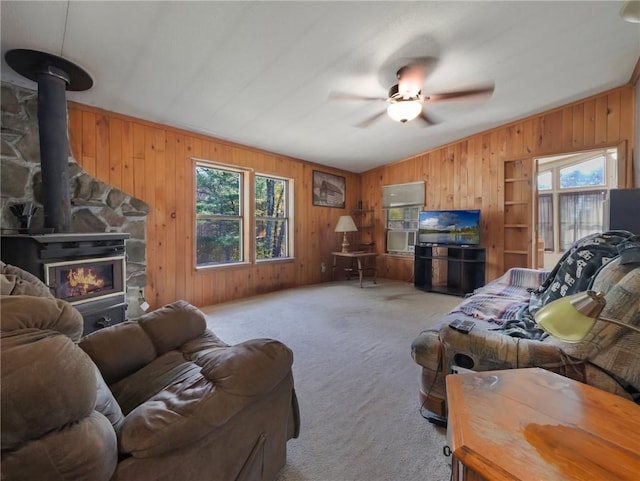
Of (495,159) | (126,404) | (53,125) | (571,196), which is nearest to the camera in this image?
(126,404)

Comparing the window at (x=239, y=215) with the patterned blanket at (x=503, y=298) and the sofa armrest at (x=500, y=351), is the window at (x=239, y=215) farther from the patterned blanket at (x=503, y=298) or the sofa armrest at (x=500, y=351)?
the sofa armrest at (x=500, y=351)

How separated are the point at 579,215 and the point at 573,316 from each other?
23.0 feet

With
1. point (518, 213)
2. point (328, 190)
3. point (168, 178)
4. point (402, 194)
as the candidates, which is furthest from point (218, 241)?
point (518, 213)

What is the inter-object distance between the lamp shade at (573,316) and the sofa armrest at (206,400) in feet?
2.78

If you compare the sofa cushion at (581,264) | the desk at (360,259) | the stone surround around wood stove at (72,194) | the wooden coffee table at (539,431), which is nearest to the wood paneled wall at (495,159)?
the desk at (360,259)

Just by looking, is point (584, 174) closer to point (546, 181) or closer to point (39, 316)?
point (546, 181)

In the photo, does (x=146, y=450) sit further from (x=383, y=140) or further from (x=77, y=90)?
(x=383, y=140)

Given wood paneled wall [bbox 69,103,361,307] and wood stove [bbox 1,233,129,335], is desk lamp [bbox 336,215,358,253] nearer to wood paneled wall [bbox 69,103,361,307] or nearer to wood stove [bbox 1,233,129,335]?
wood paneled wall [bbox 69,103,361,307]

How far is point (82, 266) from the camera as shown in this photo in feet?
7.68

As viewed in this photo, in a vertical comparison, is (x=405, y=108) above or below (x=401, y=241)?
above

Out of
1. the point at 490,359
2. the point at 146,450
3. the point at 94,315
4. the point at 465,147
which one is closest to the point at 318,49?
the point at 490,359

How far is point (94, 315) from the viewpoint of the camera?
2.36 metres

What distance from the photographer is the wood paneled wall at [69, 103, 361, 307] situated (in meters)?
3.03

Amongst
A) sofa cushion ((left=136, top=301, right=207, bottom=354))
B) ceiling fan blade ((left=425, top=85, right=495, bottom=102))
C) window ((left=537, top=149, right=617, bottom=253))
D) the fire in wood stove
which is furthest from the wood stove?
window ((left=537, top=149, right=617, bottom=253))
